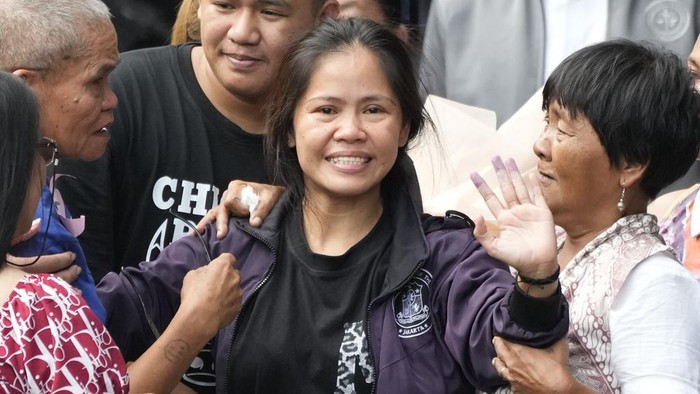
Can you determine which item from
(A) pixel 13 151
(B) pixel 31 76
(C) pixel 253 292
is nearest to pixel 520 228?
(C) pixel 253 292

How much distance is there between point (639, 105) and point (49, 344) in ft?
5.17

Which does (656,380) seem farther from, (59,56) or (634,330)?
(59,56)

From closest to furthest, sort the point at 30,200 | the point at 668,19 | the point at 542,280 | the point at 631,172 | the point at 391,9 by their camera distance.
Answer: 1. the point at 30,200
2. the point at 542,280
3. the point at 631,172
4. the point at 668,19
5. the point at 391,9

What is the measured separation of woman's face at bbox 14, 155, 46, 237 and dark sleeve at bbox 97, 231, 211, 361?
61 cm

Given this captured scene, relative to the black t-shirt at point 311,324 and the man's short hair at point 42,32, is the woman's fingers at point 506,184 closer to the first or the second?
the black t-shirt at point 311,324

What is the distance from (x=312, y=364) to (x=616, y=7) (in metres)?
2.33

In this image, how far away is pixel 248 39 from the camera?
403cm

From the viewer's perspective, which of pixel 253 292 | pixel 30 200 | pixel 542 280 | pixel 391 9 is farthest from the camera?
pixel 391 9

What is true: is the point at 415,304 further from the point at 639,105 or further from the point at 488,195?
the point at 639,105

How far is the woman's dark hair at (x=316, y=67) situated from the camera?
3.47 m

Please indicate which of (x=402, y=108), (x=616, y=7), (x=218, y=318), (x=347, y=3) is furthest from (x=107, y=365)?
(x=616, y=7)

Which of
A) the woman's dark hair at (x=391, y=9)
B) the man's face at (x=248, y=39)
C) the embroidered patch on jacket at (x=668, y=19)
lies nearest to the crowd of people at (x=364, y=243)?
the man's face at (x=248, y=39)

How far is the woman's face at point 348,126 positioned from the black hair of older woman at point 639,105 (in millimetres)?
472

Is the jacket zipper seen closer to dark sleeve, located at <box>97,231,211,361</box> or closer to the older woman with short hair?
dark sleeve, located at <box>97,231,211,361</box>
